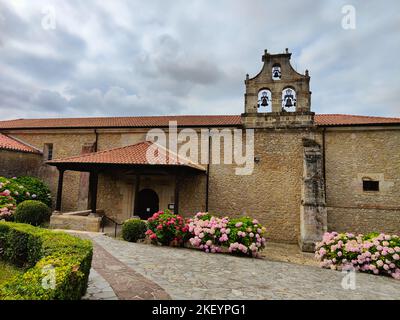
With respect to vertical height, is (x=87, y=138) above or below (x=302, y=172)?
above

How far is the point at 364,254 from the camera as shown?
7578mm

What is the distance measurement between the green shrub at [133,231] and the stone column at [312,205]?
670 cm

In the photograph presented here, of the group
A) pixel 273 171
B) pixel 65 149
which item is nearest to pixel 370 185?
pixel 273 171

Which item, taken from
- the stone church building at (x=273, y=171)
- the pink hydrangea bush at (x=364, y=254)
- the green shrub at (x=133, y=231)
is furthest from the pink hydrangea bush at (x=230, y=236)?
the stone church building at (x=273, y=171)

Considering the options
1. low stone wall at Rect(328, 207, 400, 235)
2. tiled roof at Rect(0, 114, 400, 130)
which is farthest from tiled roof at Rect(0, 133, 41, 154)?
low stone wall at Rect(328, 207, 400, 235)

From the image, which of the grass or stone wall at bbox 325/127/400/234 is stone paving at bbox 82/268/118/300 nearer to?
the grass

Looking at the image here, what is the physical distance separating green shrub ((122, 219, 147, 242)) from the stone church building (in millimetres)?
1580

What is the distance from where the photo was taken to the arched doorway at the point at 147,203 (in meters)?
13.6

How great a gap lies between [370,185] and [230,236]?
7854mm

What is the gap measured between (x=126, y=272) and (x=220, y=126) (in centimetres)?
950

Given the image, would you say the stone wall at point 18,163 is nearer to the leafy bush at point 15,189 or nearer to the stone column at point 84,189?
the leafy bush at point 15,189
